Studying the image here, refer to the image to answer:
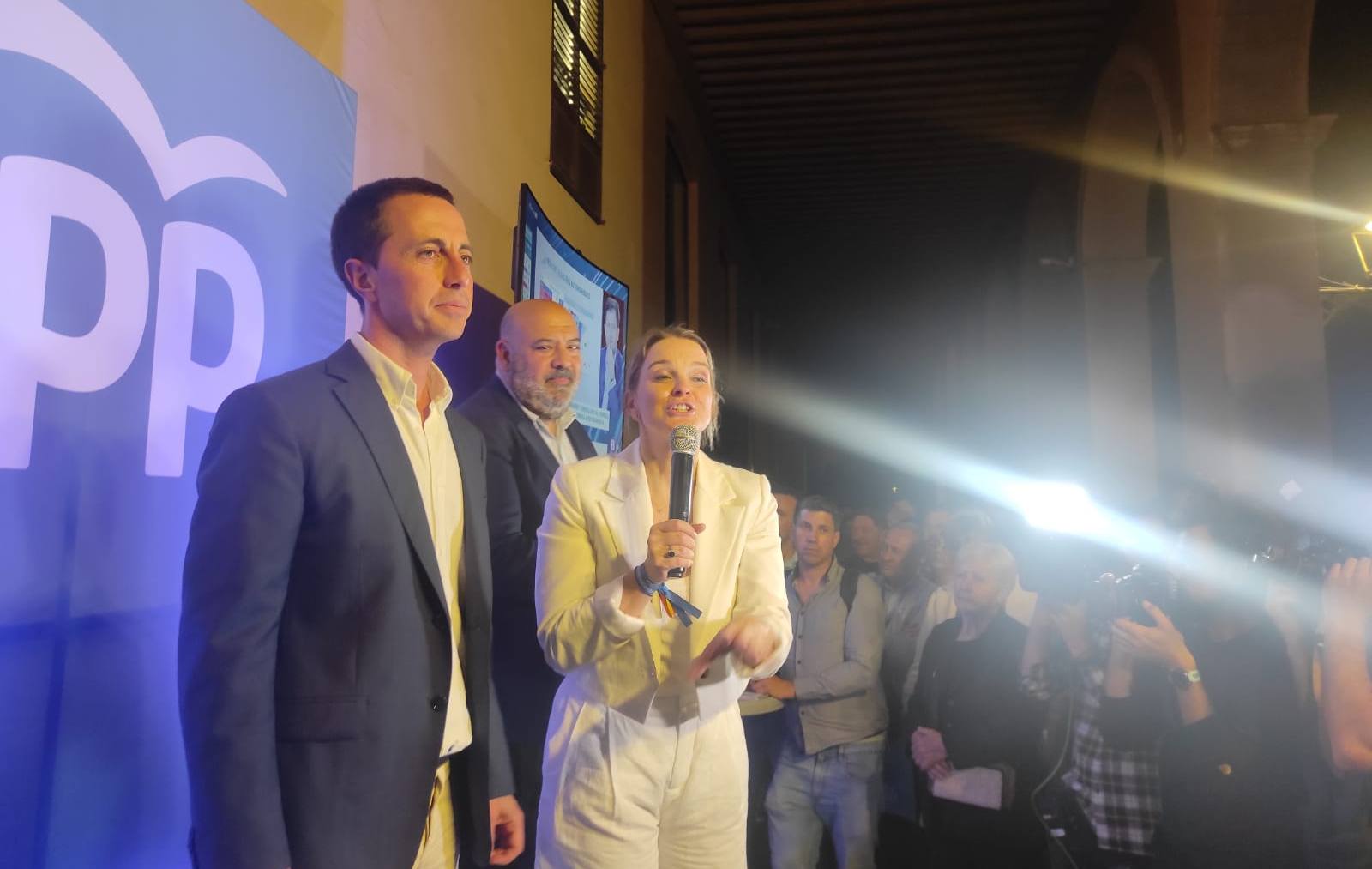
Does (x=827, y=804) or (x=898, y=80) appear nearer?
(x=827, y=804)

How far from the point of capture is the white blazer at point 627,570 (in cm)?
169

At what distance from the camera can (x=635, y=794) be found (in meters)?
1.69

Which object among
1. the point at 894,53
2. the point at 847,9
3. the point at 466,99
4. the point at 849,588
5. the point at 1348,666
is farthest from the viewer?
the point at 894,53

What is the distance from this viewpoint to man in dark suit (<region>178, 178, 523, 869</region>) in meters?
1.30

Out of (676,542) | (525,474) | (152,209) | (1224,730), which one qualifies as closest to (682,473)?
(676,542)

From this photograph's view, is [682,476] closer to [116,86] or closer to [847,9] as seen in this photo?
[116,86]

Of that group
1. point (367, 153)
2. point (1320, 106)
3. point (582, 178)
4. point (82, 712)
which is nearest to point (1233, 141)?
point (1320, 106)

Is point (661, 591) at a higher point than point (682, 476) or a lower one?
lower

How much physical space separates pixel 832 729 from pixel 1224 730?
58.0 inches

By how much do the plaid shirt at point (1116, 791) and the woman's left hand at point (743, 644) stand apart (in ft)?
5.84

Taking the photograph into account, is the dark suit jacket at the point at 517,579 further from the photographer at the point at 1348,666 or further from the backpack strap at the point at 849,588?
the photographer at the point at 1348,666

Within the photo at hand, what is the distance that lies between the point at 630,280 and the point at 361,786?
15.1 feet

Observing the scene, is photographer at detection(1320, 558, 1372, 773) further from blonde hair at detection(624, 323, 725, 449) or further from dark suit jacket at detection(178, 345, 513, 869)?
dark suit jacket at detection(178, 345, 513, 869)

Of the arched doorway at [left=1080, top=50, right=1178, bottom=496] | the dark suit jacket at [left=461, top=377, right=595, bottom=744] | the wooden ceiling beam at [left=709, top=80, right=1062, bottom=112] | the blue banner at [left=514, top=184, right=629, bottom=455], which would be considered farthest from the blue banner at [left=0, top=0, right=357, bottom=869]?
the arched doorway at [left=1080, top=50, right=1178, bottom=496]
